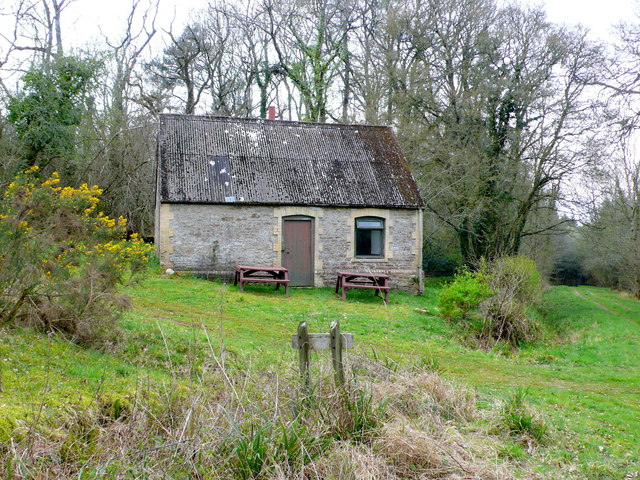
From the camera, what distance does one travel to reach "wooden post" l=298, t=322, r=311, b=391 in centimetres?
513

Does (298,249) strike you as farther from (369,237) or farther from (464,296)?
(464,296)

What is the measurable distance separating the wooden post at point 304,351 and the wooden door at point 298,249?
1299 cm

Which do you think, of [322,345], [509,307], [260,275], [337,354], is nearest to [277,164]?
[260,275]

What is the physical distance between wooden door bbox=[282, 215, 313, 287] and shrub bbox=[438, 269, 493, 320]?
4.86m

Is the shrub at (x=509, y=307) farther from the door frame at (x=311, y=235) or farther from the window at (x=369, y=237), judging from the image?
the door frame at (x=311, y=235)

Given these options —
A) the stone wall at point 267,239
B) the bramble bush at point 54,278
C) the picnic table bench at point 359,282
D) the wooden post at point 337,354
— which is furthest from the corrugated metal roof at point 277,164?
the wooden post at point 337,354

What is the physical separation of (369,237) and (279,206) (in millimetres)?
3143

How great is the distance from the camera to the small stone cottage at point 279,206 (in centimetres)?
1755

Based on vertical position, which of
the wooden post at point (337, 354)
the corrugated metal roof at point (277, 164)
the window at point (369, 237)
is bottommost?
the wooden post at point (337, 354)

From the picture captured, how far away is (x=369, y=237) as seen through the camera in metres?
18.8

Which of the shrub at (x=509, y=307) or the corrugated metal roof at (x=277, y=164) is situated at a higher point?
the corrugated metal roof at (x=277, y=164)

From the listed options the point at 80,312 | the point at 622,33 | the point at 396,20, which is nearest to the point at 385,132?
the point at 396,20

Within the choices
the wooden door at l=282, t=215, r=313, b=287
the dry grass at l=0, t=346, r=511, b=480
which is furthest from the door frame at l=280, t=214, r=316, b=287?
the dry grass at l=0, t=346, r=511, b=480

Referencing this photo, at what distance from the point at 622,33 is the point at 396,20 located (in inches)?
388
